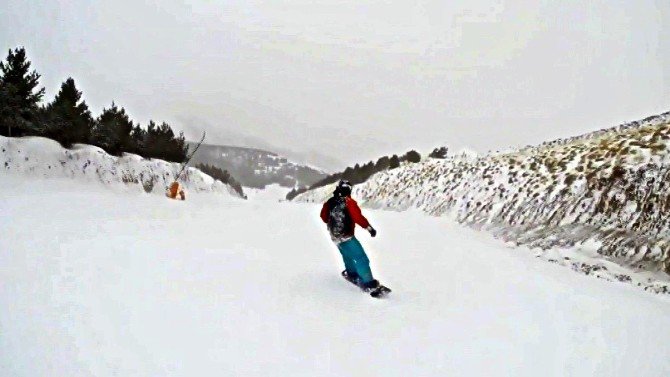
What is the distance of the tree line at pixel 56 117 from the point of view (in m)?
15.7

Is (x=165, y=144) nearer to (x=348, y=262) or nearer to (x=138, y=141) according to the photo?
(x=138, y=141)

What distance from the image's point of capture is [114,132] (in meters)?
21.7

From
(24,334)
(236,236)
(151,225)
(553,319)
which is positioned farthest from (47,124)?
(553,319)

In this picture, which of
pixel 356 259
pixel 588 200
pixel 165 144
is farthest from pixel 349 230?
pixel 165 144

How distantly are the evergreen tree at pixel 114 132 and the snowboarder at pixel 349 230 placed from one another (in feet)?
66.3

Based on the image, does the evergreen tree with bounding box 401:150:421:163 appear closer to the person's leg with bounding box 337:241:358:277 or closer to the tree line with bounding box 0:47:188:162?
the tree line with bounding box 0:47:188:162

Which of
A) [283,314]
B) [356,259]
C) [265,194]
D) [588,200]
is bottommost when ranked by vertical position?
[283,314]

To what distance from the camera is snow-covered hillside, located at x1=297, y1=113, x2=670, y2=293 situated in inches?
327

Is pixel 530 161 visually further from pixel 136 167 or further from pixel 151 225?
pixel 136 167

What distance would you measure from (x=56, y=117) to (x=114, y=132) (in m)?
4.44

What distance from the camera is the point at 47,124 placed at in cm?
1695

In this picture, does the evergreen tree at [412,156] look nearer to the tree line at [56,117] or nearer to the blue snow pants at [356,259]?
the tree line at [56,117]

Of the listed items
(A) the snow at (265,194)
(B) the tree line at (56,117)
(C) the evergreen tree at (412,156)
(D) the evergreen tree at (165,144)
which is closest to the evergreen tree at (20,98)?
(B) the tree line at (56,117)

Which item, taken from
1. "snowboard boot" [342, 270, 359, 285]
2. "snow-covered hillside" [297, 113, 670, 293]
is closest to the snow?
"snow-covered hillside" [297, 113, 670, 293]
